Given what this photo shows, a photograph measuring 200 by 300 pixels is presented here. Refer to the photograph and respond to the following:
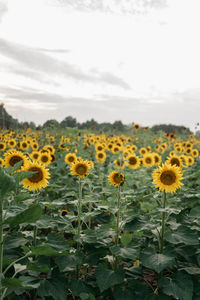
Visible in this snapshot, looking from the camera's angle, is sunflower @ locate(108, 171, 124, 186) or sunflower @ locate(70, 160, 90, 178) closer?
sunflower @ locate(108, 171, 124, 186)

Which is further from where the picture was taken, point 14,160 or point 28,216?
point 14,160

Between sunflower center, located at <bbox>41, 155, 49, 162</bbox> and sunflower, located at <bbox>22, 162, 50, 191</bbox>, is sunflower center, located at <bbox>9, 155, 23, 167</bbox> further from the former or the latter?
sunflower center, located at <bbox>41, 155, 49, 162</bbox>

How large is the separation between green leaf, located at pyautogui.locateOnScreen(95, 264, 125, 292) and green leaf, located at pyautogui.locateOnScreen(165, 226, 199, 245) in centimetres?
48

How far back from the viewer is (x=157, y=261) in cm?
231

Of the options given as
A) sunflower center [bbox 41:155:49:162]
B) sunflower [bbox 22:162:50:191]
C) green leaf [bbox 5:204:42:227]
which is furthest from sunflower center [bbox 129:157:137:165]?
green leaf [bbox 5:204:42:227]

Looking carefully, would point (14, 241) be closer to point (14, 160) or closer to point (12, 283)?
point (12, 283)

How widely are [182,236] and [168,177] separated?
60 centimetres

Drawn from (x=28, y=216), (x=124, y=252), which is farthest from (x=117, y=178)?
(x=28, y=216)

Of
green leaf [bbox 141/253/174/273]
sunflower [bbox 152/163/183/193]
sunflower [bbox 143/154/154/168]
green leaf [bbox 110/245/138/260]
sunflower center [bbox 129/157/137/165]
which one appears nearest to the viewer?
green leaf [bbox 141/253/174/273]

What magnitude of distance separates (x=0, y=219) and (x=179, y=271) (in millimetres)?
1533

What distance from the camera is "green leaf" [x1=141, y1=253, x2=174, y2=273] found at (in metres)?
2.24

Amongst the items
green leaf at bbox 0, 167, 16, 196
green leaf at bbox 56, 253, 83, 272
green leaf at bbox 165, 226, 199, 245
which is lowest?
green leaf at bbox 56, 253, 83, 272

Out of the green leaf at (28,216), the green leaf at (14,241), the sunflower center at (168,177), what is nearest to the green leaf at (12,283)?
the green leaf at (28,216)

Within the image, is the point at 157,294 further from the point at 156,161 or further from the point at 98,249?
the point at 156,161
